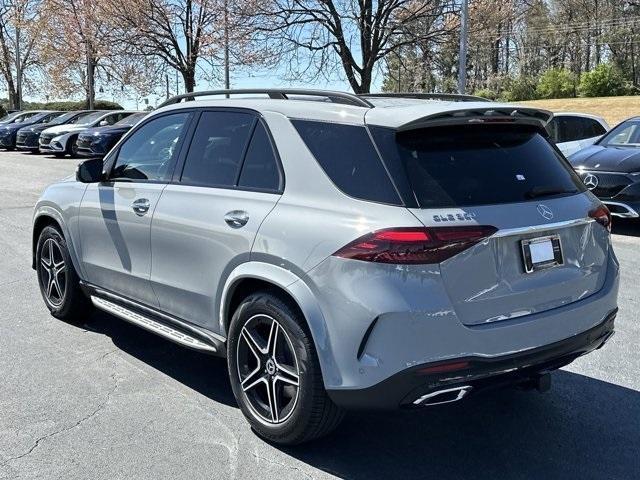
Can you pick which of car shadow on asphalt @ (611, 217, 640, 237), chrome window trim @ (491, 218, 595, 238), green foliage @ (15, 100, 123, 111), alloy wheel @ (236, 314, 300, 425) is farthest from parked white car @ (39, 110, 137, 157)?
green foliage @ (15, 100, 123, 111)

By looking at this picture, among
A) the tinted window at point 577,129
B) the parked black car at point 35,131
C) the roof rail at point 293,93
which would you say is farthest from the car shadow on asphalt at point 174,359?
the parked black car at point 35,131

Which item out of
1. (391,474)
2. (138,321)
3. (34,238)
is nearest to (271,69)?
(34,238)

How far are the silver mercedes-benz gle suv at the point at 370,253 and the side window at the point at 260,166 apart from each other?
0.01 metres

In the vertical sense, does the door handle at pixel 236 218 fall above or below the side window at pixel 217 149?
below

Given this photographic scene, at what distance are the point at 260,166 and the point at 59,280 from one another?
264 centimetres

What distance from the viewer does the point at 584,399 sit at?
4055mm

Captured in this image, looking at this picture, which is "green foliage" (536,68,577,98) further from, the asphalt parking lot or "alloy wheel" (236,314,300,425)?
"alloy wheel" (236,314,300,425)

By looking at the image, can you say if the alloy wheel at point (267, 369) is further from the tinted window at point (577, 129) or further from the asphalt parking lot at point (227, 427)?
the tinted window at point (577, 129)

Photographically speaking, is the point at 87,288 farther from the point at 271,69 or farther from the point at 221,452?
the point at 271,69

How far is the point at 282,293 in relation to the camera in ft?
11.0

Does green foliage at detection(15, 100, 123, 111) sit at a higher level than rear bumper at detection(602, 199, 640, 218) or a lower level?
higher

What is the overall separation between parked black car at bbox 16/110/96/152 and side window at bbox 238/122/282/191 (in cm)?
2405

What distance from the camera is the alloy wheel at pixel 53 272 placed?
5.40 meters

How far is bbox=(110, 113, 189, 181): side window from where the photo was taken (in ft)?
14.2
